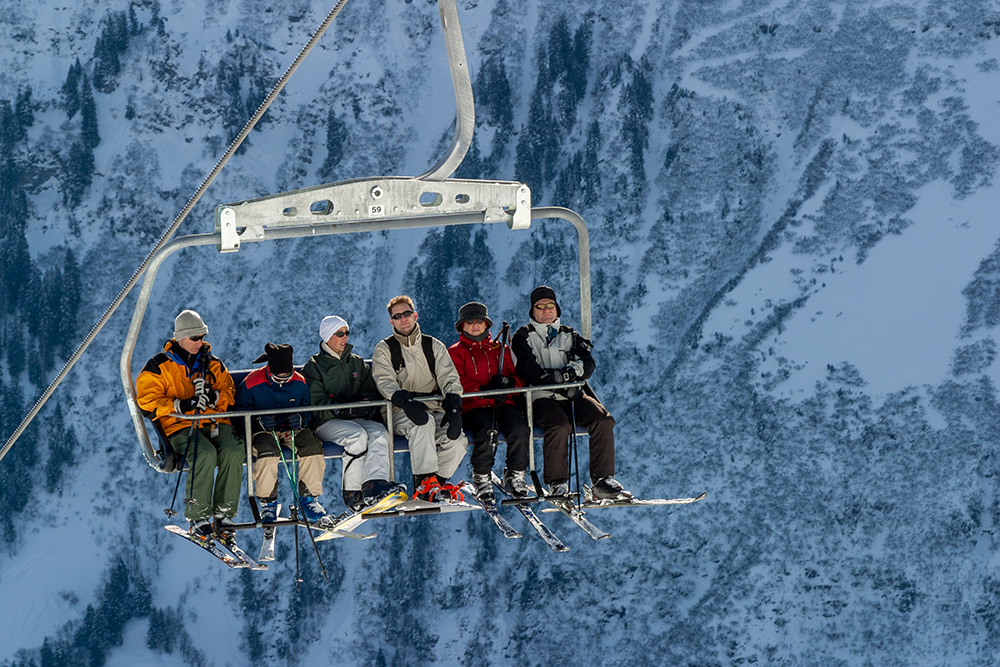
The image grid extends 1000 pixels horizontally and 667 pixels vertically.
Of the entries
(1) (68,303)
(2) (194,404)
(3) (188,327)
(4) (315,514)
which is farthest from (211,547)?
(1) (68,303)

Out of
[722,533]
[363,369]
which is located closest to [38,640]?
[722,533]

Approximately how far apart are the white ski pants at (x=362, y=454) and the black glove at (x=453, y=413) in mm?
483

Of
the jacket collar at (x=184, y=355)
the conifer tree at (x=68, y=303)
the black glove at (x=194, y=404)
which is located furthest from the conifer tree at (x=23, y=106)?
the black glove at (x=194, y=404)

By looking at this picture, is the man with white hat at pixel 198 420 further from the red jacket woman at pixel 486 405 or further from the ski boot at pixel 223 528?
the red jacket woman at pixel 486 405

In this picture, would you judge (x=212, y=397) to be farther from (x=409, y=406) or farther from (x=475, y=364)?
(x=475, y=364)

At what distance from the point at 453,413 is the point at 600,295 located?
44.2 m

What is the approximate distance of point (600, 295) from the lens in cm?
5297

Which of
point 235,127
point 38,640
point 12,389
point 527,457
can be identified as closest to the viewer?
point 527,457

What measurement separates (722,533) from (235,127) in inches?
1131

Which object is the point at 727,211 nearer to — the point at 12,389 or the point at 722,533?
the point at 722,533

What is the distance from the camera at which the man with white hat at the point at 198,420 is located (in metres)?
8.91

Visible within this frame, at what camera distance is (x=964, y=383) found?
165ft

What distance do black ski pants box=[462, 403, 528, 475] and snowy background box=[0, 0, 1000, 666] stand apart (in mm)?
39674

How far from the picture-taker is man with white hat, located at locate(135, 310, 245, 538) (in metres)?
8.91
